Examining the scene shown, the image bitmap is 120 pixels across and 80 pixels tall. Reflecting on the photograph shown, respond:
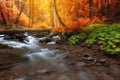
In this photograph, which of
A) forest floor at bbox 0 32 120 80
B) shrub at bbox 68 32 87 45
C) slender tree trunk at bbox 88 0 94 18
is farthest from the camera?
slender tree trunk at bbox 88 0 94 18

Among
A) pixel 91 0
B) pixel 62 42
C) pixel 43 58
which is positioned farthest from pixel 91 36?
pixel 91 0

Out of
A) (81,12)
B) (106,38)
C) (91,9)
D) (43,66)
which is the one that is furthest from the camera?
(91,9)

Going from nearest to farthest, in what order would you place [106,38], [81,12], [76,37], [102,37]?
[106,38] → [102,37] → [76,37] → [81,12]

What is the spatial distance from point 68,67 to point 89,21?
274 inches

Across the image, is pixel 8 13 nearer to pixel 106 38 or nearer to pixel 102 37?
pixel 102 37

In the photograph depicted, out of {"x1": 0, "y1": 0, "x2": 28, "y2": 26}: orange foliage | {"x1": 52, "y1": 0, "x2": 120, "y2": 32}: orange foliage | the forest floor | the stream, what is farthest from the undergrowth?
{"x1": 0, "y1": 0, "x2": 28, "y2": 26}: orange foliage

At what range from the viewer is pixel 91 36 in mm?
11961

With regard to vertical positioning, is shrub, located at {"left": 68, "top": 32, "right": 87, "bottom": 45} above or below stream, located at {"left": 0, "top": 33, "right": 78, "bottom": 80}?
above

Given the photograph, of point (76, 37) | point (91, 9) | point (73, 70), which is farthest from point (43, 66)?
point (91, 9)

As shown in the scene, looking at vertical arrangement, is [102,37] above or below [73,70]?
above

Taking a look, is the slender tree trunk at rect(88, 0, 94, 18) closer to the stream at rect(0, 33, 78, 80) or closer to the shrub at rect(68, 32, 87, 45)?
the shrub at rect(68, 32, 87, 45)

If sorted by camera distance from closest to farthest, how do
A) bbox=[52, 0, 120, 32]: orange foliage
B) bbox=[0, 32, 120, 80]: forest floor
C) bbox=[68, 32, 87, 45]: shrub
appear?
bbox=[0, 32, 120, 80]: forest floor, bbox=[68, 32, 87, 45]: shrub, bbox=[52, 0, 120, 32]: orange foliage

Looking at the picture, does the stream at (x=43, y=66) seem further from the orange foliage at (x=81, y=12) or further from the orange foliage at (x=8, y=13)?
the orange foliage at (x=8, y=13)

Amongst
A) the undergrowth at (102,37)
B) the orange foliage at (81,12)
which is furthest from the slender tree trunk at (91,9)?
the undergrowth at (102,37)
